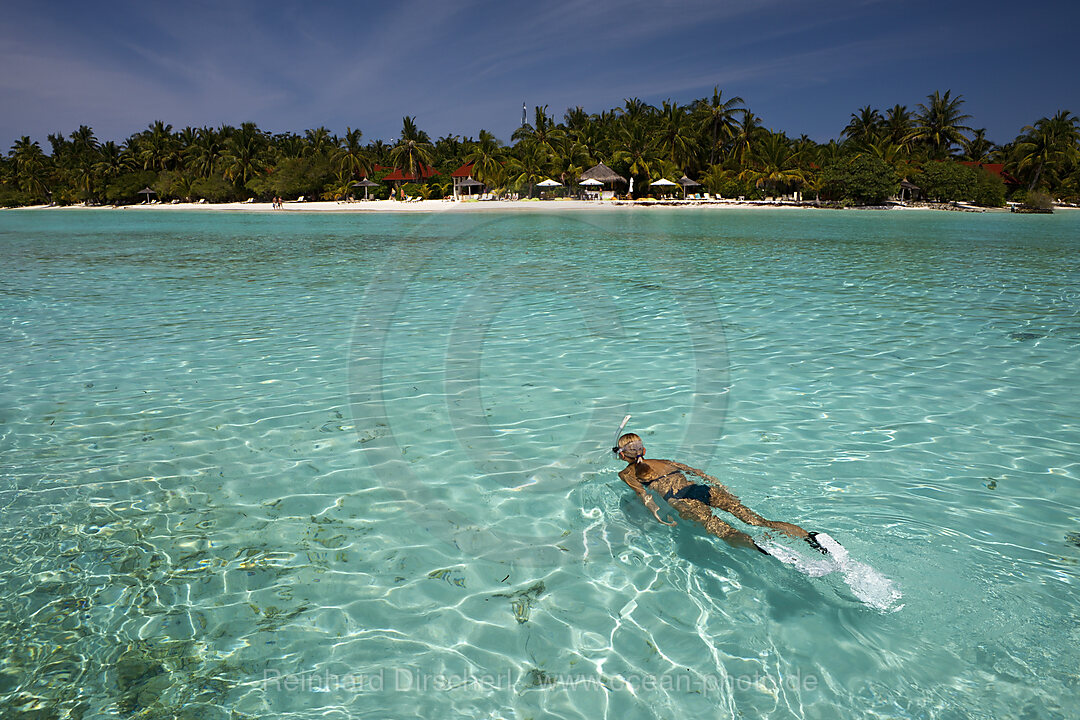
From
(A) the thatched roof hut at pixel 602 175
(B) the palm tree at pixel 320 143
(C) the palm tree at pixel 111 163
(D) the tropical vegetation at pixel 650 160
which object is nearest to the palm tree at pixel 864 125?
(D) the tropical vegetation at pixel 650 160

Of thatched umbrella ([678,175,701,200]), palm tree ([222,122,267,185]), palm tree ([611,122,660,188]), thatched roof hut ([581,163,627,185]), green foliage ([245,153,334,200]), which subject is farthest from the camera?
palm tree ([222,122,267,185])

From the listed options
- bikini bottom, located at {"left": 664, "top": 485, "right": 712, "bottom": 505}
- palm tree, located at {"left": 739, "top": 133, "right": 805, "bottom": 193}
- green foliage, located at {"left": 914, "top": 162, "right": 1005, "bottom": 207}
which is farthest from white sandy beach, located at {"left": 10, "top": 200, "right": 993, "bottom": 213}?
bikini bottom, located at {"left": 664, "top": 485, "right": 712, "bottom": 505}

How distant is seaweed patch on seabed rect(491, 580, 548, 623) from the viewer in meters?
3.78

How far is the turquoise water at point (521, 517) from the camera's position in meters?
3.29

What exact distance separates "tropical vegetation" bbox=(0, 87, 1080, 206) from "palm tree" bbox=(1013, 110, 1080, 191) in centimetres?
13

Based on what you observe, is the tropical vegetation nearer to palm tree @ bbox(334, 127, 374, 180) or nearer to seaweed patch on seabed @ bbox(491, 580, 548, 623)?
palm tree @ bbox(334, 127, 374, 180)

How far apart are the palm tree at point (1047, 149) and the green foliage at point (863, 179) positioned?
14.9 metres

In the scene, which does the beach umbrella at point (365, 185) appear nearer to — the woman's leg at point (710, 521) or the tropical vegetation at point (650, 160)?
the tropical vegetation at point (650, 160)

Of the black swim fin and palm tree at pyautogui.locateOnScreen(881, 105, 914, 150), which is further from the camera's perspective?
palm tree at pyautogui.locateOnScreen(881, 105, 914, 150)

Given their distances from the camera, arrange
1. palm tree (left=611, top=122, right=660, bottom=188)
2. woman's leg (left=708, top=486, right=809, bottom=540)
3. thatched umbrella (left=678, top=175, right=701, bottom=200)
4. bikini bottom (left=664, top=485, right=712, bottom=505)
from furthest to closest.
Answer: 1. thatched umbrella (left=678, top=175, right=701, bottom=200)
2. palm tree (left=611, top=122, right=660, bottom=188)
3. bikini bottom (left=664, top=485, right=712, bottom=505)
4. woman's leg (left=708, top=486, right=809, bottom=540)

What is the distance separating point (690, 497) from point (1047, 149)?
76.8m

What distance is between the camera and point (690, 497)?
451cm

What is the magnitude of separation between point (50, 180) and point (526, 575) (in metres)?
119

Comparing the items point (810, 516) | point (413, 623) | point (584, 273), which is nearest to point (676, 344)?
point (810, 516)
